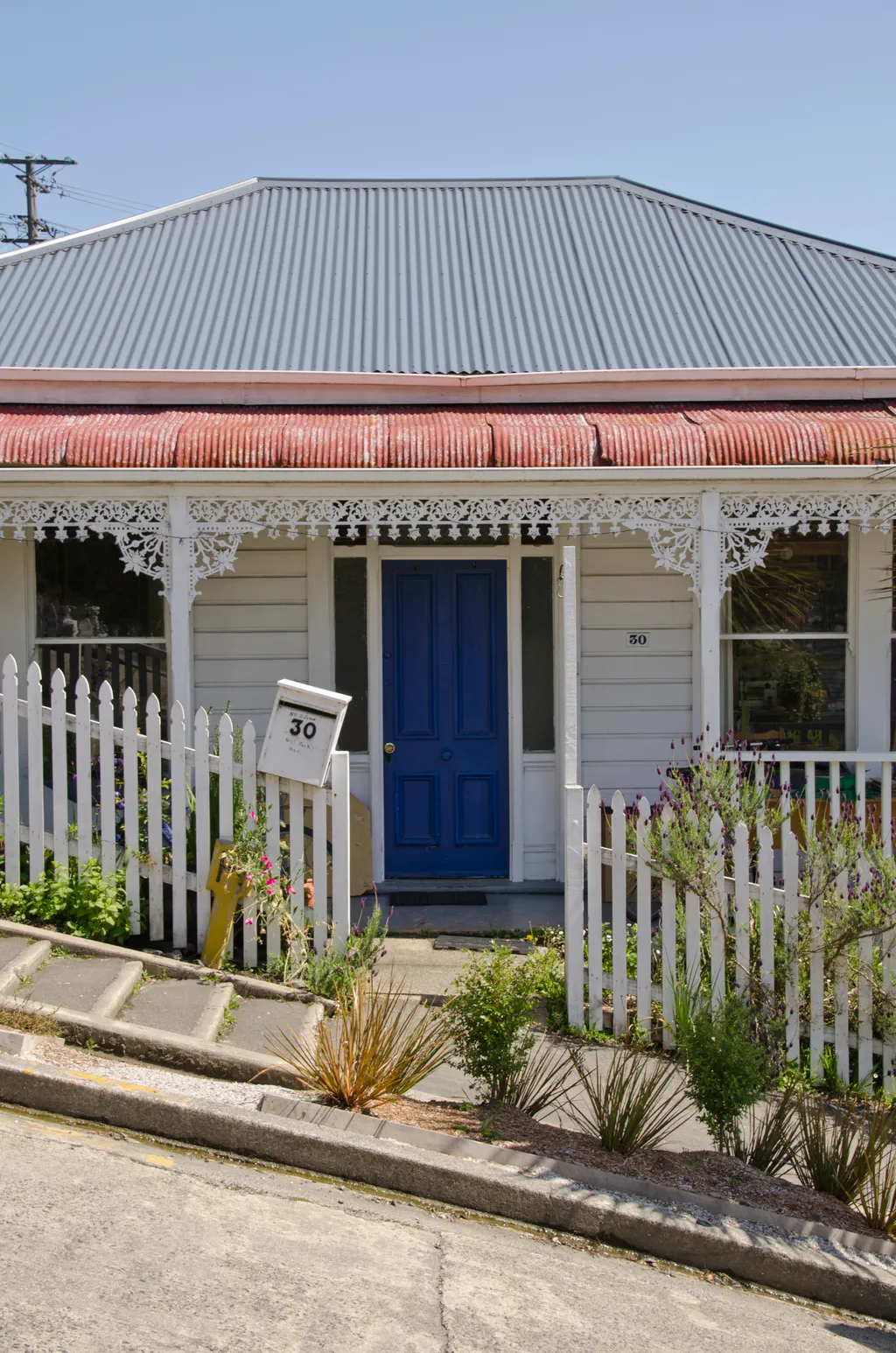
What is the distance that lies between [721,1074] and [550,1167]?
70 cm

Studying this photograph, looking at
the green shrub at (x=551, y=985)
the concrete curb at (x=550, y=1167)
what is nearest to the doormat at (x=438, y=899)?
the green shrub at (x=551, y=985)

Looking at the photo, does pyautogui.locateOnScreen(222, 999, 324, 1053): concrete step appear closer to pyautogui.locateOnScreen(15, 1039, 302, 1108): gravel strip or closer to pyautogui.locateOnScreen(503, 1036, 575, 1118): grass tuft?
pyautogui.locateOnScreen(15, 1039, 302, 1108): gravel strip

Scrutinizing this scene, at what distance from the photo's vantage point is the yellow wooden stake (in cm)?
605

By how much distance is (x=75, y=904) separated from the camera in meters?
6.14

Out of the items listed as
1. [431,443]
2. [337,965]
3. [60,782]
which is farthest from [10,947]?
[431,443]

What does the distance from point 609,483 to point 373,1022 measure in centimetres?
407

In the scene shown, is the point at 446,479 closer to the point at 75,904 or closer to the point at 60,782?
the point at 60,782

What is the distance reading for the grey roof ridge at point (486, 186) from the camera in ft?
37.7

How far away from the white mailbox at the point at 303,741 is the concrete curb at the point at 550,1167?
188cm

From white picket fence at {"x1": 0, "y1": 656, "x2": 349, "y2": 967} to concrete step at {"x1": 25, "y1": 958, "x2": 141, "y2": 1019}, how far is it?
0.46m

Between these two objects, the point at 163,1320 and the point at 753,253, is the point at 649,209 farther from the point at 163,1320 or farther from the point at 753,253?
the point at 163,1320

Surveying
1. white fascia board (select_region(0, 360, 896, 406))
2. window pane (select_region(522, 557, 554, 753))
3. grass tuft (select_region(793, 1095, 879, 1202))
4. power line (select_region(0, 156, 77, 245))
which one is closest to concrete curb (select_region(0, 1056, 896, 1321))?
grass tuft (select_region(793, 1095, 879, 1202))

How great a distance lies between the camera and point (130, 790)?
618 centimetres

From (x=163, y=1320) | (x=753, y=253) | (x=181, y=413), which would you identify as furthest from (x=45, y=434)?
(x=753, y=253)
